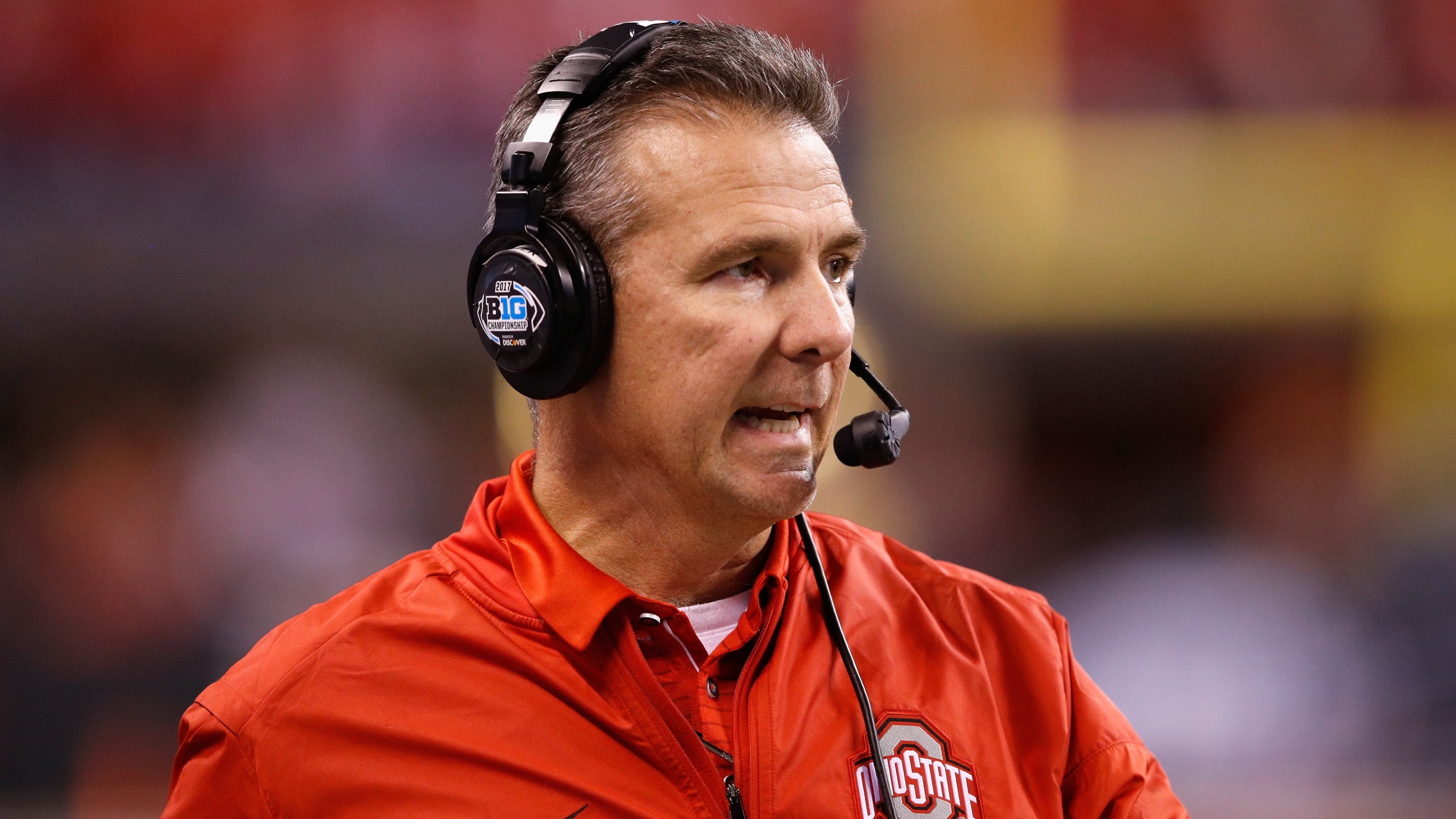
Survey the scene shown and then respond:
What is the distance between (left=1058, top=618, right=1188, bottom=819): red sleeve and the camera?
111 cm

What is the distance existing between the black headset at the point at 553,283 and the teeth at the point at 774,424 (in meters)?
0.05

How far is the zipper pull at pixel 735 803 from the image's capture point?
988 mm

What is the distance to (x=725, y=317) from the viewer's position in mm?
994

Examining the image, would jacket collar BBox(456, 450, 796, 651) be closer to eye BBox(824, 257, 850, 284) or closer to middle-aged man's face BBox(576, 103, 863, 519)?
middle-aged man's face BBox(576, 103, 863, 519)

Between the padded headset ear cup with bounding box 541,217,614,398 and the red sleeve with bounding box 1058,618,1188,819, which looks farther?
the red sleeve with bounding box 1058,618,1188,819

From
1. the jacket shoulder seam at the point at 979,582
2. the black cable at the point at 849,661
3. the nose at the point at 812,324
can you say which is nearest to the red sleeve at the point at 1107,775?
the jacket shoulder seam at the point at 979,582

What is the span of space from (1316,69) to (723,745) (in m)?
2.04

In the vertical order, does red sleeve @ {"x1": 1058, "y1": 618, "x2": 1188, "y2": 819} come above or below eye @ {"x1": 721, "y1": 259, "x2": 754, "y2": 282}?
below

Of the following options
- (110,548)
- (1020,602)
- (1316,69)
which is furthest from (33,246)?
(1316,69)

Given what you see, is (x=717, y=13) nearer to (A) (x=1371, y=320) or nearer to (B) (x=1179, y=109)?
(B) (x=1179, y=109)

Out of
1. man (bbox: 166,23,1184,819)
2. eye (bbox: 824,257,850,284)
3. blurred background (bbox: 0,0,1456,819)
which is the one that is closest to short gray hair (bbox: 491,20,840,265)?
man (bbox: 166,23,1184,819)

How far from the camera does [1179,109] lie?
2.30 meters

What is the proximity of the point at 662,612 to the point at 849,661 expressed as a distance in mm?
193

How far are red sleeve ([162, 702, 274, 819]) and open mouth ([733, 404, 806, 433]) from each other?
21.5 inches
